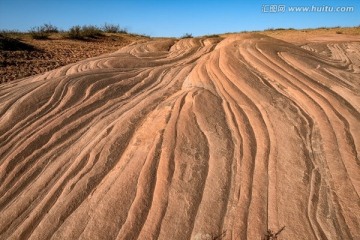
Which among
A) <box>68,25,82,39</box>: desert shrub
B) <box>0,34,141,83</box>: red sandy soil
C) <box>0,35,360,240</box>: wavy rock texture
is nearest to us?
<box>0,35,360,240</box>: wavy rock texture

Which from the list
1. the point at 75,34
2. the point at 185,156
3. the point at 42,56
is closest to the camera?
A: the point at 185,156

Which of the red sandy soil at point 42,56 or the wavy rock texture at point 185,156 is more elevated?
the wavy rock texture at point 185,156

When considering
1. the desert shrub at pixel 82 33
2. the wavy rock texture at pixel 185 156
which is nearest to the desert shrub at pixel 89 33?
the desert shrub at pixel 82 33

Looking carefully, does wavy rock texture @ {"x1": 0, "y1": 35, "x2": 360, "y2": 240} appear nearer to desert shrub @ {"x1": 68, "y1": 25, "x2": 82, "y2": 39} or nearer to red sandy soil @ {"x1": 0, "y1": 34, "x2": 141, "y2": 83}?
red sandy soil @ {"x1": 0, "y1": 34, "x2": 141, "y2": 83}

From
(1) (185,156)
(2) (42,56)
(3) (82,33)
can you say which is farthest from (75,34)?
(1) (185,156)

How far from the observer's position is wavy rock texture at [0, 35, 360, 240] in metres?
2.71

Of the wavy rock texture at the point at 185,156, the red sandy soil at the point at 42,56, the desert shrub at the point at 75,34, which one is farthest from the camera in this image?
the desert shrub at the point at 75,34

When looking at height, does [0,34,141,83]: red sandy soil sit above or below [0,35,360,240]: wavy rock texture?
below

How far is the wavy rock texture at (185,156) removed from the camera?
2.71 m

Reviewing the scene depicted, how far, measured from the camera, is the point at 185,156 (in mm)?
3365

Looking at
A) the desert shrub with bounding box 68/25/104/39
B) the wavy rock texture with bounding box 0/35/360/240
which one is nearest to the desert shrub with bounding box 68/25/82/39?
the desert shrub with bounding box 68/25/104/39

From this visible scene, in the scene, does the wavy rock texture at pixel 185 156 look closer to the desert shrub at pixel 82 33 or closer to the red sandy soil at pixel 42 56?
the red sandy soil at pixel 42 56

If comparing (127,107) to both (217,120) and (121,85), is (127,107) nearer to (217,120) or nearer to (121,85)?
(121,85)

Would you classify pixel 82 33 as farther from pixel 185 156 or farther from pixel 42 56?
pixel 185 156
